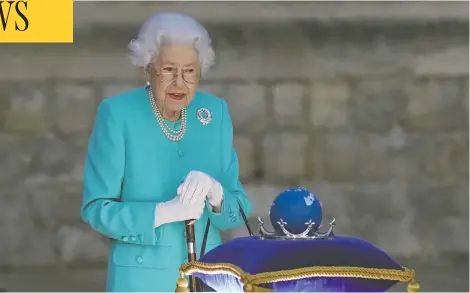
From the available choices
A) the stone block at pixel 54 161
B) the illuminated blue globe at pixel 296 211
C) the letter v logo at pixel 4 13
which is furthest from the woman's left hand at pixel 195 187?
the stone block at pixel 54 161

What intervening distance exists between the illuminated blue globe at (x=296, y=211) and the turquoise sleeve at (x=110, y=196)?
481 mm

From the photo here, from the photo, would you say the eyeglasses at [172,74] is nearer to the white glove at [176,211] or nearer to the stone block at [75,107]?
the white glove at [176,211]

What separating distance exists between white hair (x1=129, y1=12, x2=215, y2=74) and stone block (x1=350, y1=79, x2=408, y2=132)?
1.82 meters

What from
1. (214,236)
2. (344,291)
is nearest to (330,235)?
(344,291)

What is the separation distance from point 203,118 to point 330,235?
0.68 meters

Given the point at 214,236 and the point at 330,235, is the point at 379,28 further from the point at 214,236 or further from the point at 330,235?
the point at 330,235

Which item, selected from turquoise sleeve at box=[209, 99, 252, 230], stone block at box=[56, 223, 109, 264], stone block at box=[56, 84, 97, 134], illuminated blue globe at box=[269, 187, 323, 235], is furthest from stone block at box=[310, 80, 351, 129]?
illuminated blue globe at box=[269, 187, 323, 235]

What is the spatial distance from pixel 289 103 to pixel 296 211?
2273mm

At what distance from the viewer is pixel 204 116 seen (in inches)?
110

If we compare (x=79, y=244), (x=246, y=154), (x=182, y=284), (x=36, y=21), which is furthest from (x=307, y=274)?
(x=79, y=244)

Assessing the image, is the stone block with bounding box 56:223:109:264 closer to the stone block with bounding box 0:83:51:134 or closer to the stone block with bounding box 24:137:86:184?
the stone block with bounding box 24:137:86:184

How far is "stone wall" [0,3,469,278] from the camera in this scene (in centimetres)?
444

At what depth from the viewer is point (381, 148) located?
4480 millimetres

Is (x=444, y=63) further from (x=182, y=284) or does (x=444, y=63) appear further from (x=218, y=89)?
(x=182, y=284)
